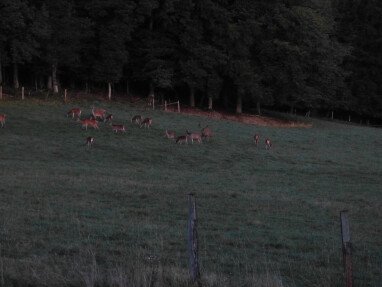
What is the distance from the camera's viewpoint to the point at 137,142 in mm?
33125

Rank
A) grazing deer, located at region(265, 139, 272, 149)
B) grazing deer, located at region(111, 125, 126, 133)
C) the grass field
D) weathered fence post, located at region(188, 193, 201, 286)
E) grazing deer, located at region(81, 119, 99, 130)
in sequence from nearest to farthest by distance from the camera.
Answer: weathered fence post, located at region(188, 193, 201, 286)
the grass field
grazing deer, located at region(111, 125, 126, 133)
grazing deer, located at region(81, 119, 99, 130)
grazing deer, located at region(265, 139, 272, 149)

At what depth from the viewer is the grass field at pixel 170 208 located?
27.7 ft

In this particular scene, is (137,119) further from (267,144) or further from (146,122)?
(267,144)

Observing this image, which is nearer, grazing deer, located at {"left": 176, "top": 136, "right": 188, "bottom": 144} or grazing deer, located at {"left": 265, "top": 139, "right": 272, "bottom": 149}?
grazing deer, located at {"left": 176, "top": 136, "right": 188, "bottom": 144}

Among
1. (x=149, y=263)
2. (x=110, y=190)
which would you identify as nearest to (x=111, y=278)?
(x=149, y=263)

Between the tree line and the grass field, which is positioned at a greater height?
the tree line

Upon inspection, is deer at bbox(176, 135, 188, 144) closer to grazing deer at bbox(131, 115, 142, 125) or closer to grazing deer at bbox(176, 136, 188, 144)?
grazing deer at bbox(176, 136, 188, 144)

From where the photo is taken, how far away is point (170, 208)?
1545 cm

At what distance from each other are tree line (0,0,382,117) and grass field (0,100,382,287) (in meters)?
15.1

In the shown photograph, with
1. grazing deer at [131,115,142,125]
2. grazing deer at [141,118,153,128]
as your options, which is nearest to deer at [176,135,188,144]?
grazing deer at [141,118,153,128]

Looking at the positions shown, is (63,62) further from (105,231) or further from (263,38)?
(105,231)

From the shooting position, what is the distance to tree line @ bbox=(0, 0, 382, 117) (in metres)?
50.7

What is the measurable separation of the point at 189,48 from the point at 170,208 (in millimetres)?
39847

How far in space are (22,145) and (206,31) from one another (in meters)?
30.3
